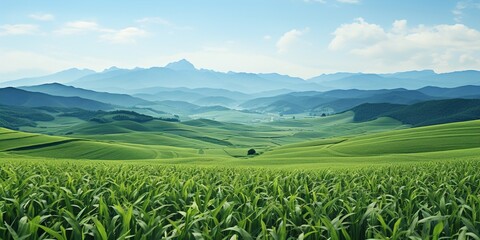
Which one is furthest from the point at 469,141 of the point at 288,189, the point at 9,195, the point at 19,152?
the point at 19,152

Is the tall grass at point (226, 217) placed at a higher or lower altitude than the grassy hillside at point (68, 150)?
higher

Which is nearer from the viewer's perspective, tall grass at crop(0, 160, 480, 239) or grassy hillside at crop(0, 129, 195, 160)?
tall grass at crop(0, 160, 480, 239)

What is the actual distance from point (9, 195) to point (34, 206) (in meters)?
1.06

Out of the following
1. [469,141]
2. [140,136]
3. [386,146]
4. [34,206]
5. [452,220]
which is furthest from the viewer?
[140,136]

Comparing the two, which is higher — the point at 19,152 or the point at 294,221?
the point at 294,221

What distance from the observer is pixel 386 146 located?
265 feet

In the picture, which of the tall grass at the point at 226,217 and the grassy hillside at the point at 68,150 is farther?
the grassy hillside at the point at 68,150

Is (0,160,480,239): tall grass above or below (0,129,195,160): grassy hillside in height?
above

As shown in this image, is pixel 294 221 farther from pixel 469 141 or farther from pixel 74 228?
pixel 469 141

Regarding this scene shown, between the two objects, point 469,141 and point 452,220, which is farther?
point 469,141

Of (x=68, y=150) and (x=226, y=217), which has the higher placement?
(x=226, y=217)

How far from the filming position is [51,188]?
30.2ft

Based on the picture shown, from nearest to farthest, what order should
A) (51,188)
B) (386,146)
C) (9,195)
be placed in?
(9,195), (51,188), (386,146)

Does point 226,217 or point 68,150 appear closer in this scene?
point 226,217
